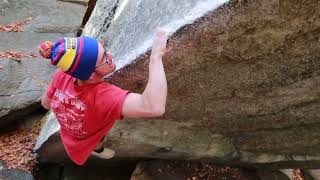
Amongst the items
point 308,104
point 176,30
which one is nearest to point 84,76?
point 176,30

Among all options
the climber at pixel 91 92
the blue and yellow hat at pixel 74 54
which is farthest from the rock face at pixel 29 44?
the blue and yellow hat at pixel 74 54

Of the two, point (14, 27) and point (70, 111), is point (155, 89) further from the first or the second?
point (14, 27)

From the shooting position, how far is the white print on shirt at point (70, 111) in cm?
389

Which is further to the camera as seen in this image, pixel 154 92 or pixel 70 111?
pixel 70 111

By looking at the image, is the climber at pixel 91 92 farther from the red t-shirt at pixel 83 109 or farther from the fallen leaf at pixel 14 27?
the fallen leaf at pixel 14 27

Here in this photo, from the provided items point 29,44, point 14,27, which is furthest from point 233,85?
point 14,27

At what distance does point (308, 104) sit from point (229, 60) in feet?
3.75

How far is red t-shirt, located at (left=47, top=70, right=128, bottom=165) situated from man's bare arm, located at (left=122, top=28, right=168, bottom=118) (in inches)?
6.1

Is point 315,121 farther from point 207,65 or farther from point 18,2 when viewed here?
point 18,2

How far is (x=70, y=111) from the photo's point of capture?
3.98m

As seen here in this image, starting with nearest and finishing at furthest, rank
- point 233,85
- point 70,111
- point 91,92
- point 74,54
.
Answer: point 74,54, point 91,92, point 70,111, point 233,85

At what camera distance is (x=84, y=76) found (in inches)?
142

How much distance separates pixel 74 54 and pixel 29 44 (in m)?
4.87

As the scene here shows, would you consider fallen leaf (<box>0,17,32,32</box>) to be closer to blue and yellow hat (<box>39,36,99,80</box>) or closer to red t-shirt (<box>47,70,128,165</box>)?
red t-shirt (<box>47,70,128,165</box>)
